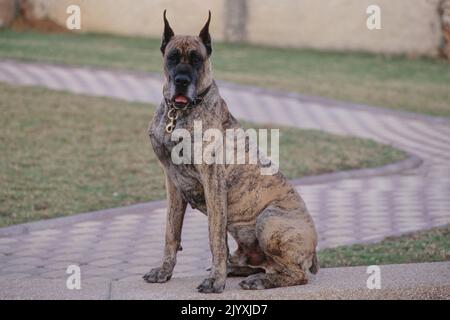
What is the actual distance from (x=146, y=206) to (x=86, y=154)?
2.30m

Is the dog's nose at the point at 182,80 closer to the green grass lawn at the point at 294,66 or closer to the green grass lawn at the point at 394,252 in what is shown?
the green grass lawn at the point at 394,252

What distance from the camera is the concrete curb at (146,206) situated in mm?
8508

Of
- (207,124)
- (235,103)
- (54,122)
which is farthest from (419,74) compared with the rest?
(207,124)

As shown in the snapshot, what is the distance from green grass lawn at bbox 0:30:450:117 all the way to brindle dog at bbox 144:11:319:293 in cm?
943

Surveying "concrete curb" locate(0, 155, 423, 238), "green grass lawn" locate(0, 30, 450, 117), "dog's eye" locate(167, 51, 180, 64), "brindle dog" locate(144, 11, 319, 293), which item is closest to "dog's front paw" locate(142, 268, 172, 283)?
"brindle dog" locate(144, 11, 319, 293)

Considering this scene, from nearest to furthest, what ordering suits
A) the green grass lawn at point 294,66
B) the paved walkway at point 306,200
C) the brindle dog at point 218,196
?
the brindle dog at point 218,196 < the paved walkway at point 306,200 < the green grass lawn at point 294,66

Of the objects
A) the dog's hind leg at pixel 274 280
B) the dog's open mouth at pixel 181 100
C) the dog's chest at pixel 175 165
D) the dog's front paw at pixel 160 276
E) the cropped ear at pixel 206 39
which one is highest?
the cropped ear at pixel 206 39

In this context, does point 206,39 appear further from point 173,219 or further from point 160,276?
point 160,276

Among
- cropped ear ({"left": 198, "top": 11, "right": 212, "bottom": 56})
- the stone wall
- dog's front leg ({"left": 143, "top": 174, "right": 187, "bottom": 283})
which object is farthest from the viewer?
the stone wall

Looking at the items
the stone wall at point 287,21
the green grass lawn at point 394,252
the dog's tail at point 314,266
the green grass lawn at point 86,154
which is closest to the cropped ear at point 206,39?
the dog's tail at point 314,266

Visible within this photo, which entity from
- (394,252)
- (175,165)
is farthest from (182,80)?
(394,252)

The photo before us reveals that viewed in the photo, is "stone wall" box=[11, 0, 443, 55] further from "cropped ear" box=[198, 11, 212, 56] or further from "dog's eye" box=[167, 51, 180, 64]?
"dog's eye" box=[167, 51, 180, 64]

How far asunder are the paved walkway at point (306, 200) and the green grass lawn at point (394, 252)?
34 centimetres

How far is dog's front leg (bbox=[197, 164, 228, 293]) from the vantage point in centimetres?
550
